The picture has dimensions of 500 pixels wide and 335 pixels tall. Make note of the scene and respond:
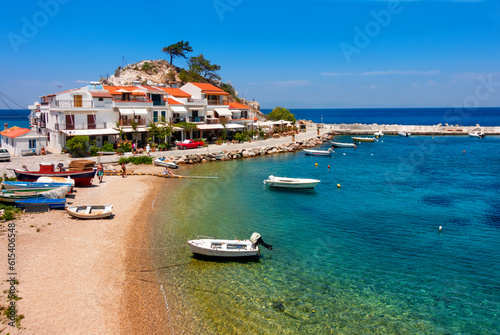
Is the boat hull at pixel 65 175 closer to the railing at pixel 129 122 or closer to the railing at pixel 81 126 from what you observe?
the railing at pixel 81 126

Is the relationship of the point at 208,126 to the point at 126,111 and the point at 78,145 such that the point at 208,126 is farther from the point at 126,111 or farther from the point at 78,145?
the point at 78,145

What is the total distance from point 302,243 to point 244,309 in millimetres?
7396

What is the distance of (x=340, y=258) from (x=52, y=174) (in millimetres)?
23296

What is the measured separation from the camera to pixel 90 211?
74.0 ft

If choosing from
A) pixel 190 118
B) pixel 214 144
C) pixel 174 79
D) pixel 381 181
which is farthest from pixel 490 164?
pixel 174 79

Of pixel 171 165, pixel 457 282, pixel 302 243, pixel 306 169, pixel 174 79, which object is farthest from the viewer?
pixel 174 79

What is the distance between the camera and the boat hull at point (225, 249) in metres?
18.0

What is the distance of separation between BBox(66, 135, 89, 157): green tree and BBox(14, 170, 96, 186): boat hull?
11.5 metres

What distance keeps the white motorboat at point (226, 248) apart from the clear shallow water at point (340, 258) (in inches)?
21.8

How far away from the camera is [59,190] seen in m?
24.3

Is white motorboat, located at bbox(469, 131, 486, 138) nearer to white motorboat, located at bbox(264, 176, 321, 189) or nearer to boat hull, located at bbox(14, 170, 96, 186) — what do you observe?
white motorboat, located at bbox(264, 176, 321, 189)

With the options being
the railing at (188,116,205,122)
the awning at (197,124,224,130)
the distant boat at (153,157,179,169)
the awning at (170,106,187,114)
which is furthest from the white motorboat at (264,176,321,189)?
the railing at (188,116,205,122)

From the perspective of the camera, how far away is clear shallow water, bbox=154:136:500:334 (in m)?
13.8

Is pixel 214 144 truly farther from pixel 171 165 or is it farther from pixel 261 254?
pixel 261 254
